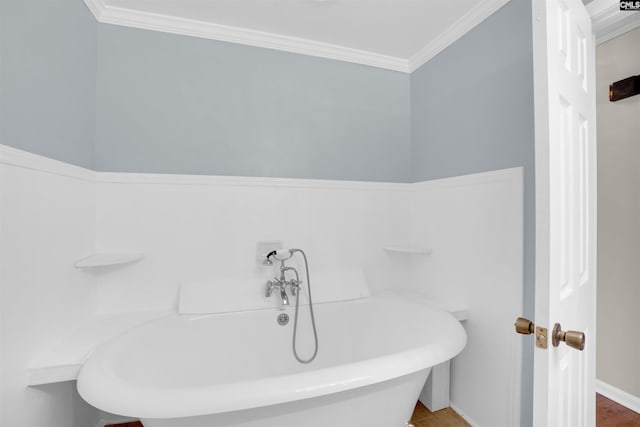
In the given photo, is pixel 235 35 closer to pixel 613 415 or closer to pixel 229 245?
pixel 229 245

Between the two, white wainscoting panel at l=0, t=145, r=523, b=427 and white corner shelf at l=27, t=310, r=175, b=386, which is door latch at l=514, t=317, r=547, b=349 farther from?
white corner shelf at l=27, t=310, r=175, b=386

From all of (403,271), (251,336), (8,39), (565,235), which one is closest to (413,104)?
(403,271)

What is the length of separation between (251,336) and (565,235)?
1533 mm

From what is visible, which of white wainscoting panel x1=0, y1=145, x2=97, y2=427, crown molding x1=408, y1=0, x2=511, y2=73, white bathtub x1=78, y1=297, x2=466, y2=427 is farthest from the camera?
crown molding x1=408, y1=0, x2=511, y2=73

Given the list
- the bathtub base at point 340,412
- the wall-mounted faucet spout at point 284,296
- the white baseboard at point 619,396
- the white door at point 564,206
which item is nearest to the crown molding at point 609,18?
the white door at point 564,206

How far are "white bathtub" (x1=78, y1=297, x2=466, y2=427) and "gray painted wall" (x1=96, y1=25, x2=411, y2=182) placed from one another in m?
0.92

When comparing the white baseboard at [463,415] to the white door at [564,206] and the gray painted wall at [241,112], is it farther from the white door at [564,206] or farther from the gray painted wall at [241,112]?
the gray painted wall at [241,112]

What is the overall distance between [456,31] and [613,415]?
247 cm

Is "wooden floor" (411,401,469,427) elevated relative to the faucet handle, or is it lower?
lower

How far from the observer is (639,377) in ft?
6.14

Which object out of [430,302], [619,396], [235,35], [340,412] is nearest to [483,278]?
[430,302]

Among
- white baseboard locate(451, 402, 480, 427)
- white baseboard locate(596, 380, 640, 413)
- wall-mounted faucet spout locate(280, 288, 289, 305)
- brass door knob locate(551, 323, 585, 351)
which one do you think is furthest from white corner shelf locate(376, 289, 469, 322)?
white baseboard locate(596, 380, 640, 413)

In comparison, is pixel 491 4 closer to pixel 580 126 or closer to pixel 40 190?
pixel 580 126

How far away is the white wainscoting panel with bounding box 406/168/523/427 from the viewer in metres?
1.49
